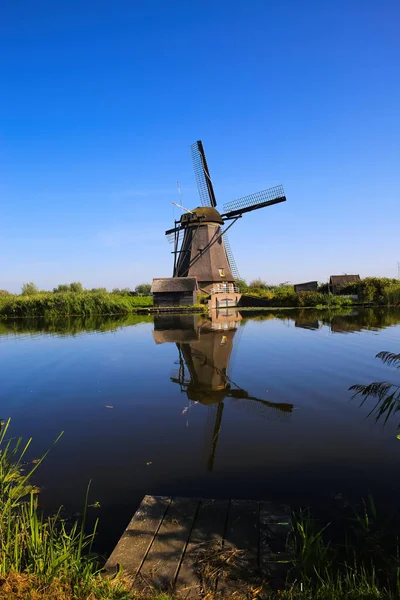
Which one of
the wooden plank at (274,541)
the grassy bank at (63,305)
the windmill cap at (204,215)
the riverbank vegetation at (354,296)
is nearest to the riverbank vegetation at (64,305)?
the grassy bank at (63,305)

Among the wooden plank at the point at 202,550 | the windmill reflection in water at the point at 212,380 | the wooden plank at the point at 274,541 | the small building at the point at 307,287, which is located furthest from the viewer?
the small building at the point at 307,287

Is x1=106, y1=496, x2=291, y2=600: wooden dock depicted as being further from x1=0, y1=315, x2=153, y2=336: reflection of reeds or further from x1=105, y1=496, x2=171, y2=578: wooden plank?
x1=0, y1=315, x2=153, y2=336: reflection of reeds

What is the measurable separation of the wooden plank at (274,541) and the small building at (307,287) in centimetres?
4778

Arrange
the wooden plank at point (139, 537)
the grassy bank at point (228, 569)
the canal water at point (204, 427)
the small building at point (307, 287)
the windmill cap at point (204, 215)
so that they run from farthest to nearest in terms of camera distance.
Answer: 1. the small building at point (307, 287)
2. the windmill cap at point (204, 215)
3. the canal water at point (204, 427)
4. the wooden plank at point (139, 537)
5. the grassy bank at point (228, 569)

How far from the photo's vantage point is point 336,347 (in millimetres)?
14609

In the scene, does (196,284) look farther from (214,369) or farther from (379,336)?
(214,369)

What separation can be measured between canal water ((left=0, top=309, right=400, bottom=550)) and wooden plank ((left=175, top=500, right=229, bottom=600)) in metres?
0.79

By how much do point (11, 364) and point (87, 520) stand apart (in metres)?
11.0

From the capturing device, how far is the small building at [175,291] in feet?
133

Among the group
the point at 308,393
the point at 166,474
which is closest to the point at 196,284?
the point at 308,393

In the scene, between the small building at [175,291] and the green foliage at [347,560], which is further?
the small building at [175,291]

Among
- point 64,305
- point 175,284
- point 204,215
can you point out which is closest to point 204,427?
point 175,284

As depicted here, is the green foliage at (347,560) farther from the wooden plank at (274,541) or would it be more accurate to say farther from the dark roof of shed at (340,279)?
the dark roof of shed at (340,279)

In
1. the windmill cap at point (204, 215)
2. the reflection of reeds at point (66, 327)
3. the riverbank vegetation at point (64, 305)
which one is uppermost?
the windmill cap at point (204, 215)
